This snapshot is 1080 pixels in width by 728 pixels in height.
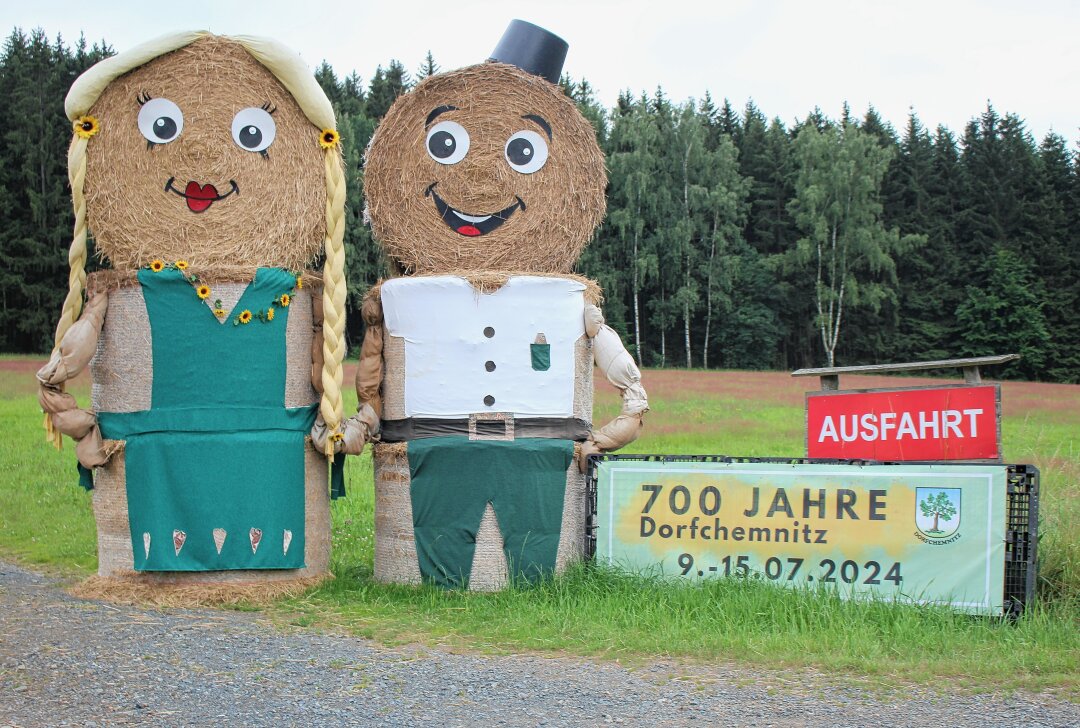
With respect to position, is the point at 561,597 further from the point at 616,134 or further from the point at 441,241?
the point at 616,134

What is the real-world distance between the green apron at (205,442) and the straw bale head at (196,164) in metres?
0.28

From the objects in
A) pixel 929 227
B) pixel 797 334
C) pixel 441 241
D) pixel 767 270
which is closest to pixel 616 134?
pixel 767 270

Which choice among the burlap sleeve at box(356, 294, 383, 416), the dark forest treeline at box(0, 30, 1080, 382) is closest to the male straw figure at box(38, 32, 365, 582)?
the burlap sleeve at box(356, 294, 383, 416)

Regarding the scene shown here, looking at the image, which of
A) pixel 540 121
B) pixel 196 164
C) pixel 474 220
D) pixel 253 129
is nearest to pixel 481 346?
pixel 474 220

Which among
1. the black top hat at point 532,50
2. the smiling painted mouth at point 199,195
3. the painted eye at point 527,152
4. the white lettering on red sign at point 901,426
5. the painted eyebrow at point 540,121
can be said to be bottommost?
the white lettering on red sign at point 901,426

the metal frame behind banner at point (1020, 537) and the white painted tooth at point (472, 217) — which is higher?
the white painted tooth at point (472, 217)

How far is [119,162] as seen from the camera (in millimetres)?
7395

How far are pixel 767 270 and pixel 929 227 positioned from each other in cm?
903

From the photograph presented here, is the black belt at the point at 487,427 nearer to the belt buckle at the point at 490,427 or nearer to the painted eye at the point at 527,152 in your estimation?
the belt buckle at the point at 490,427

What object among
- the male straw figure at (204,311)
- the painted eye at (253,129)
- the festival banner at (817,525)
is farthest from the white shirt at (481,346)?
the painted eye at (253,129)

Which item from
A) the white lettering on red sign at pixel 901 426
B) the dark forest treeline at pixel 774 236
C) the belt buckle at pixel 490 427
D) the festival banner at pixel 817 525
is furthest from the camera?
the dark forest treeline at pixel 774 236

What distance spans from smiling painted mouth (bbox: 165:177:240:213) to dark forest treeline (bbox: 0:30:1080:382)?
30817mm

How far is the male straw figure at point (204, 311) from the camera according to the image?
7.21 meters

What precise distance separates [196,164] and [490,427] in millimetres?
2631
